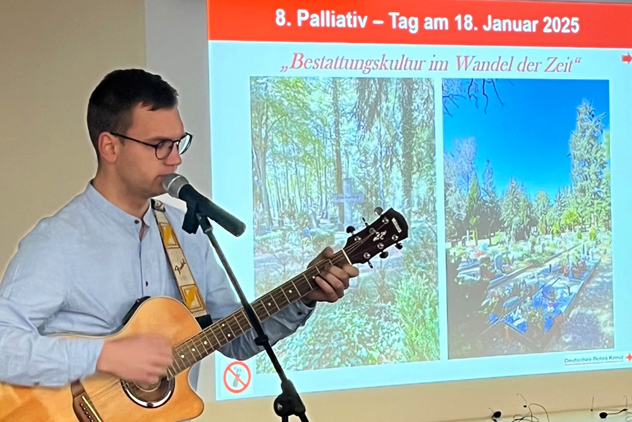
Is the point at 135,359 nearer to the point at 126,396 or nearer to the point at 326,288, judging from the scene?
the point at 126,396

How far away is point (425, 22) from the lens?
10.4 feet

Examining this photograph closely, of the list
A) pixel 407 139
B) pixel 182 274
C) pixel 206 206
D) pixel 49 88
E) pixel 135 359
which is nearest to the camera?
pixel 206 206

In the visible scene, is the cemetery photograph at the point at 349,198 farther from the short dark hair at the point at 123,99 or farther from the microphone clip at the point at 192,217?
the microphone clip at the point at 192,217

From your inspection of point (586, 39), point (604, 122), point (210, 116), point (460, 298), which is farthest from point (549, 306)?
point (210, 116)

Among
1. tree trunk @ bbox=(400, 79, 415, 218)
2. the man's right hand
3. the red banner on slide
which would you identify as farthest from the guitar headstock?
the red banner on slide

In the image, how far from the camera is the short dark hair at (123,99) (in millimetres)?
1987

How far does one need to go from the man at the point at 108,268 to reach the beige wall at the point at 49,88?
2.87ft

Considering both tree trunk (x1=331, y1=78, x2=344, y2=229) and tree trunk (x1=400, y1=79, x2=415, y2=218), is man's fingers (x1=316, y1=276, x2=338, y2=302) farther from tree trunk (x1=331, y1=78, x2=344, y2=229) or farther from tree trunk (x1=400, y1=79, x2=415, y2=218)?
tree trunk (x1=400, y1=79, x2=415, y2=218)

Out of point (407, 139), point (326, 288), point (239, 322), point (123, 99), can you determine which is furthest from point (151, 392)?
point (407, 139)

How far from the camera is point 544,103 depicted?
3.26 metres

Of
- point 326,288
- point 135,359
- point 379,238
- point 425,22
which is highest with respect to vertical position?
point 425,22

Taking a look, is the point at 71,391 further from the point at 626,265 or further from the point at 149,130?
the point at 626,265

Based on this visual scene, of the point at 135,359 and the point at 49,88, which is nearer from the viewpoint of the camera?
the point at 135,359

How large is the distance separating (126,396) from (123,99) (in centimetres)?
74
